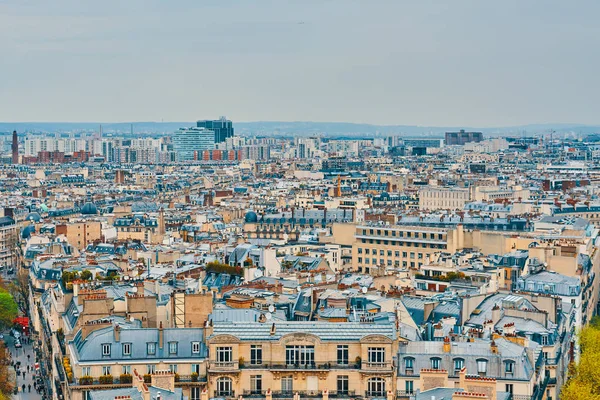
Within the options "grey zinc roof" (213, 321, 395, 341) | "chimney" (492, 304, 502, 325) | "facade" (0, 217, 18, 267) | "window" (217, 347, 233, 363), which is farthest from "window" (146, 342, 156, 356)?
"facade" (0, 217, 18, 267)

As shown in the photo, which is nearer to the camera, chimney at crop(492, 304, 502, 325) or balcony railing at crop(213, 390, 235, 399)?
balcony railing at crop(213, 390, 235, 399)

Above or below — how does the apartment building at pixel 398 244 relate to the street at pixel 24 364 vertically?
above

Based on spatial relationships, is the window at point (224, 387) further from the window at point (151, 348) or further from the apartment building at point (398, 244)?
the apartment building at point (398, 244)

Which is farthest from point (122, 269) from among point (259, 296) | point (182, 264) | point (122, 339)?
point (122, 339)

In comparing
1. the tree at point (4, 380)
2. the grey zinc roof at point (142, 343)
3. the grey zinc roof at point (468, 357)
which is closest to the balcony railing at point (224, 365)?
the grey zinc roof at point (142, 343)

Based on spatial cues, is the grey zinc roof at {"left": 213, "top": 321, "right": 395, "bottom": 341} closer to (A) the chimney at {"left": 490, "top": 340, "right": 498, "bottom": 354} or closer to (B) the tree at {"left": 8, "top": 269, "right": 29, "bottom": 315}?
(A) the chimney at {"left": 490, "top": 340, "right": 498, "bottom": 354}

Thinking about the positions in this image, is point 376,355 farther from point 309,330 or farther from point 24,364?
point 24,364

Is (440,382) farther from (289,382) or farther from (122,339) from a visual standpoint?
(122,339)
